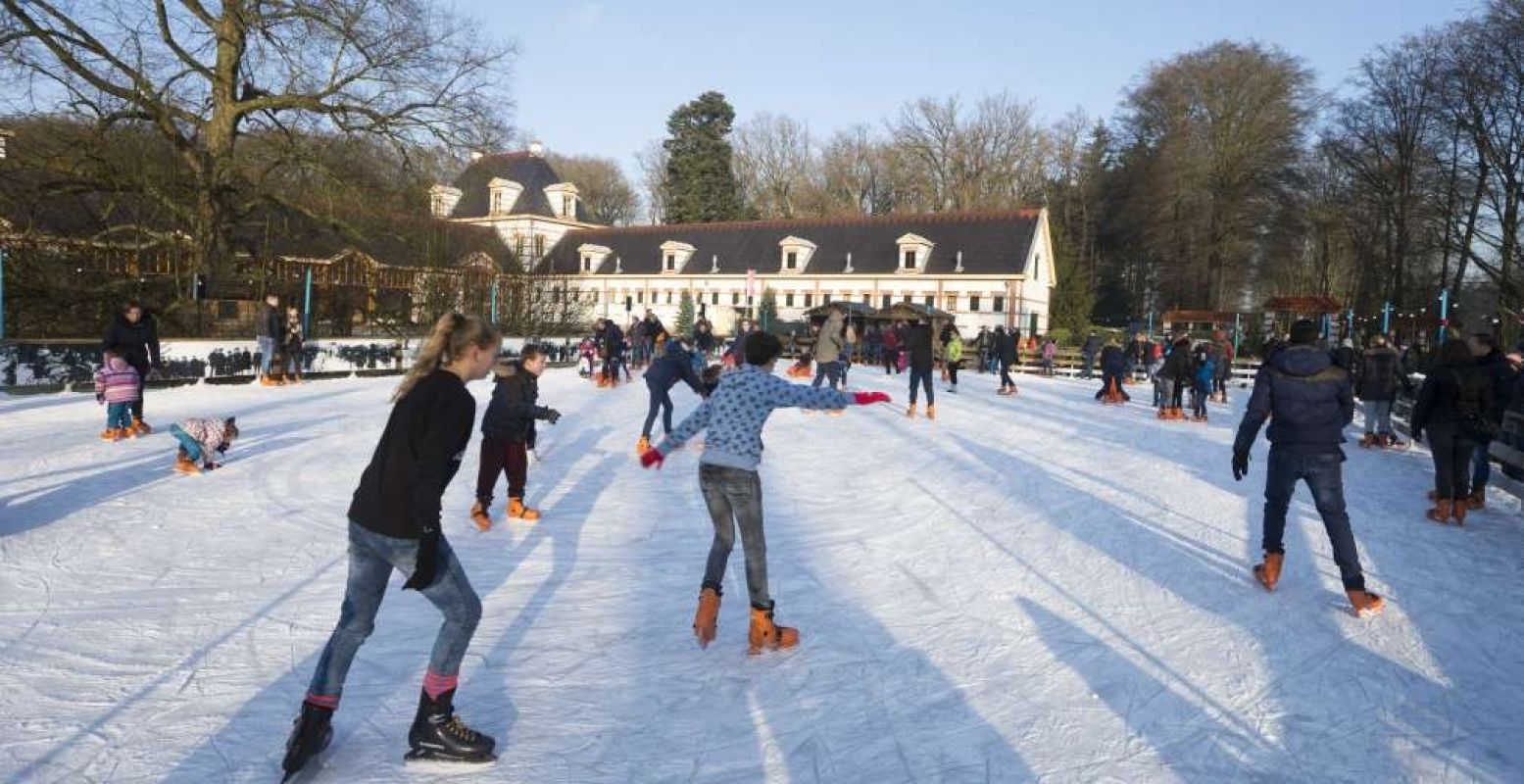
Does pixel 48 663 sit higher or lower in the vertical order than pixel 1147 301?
lower

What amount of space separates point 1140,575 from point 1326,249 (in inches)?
1616

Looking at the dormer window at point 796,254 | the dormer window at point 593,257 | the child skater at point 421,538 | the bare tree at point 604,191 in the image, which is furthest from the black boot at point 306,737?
the bare tree at point 604,191

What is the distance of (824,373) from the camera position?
570 inches

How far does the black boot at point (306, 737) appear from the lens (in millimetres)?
3053

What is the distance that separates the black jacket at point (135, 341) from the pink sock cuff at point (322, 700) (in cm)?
778

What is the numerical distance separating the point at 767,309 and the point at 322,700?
1675 inches

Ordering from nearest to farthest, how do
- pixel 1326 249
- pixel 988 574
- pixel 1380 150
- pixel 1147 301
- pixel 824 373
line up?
pixel 988 574 → pixel 824 373 → pixel 1380 150 → pixel 1326 249 → pixel 1147 301

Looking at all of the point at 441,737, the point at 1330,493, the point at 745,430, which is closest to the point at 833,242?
the point at 1330,493

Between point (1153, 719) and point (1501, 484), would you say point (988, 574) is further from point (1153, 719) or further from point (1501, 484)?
point (1501, 484)

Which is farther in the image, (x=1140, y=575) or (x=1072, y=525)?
(x=1072, y=525)

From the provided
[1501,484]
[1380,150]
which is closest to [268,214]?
[1501,484]

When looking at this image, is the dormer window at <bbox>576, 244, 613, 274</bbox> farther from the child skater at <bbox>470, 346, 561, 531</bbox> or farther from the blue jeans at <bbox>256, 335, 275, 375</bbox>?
the child skater at <bbox>470, 346, 561, 531</bbox>

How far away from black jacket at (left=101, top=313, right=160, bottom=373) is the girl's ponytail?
7.86 metres

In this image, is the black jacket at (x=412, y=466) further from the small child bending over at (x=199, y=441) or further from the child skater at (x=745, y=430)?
the small child bending over at (x=199, y=441)
